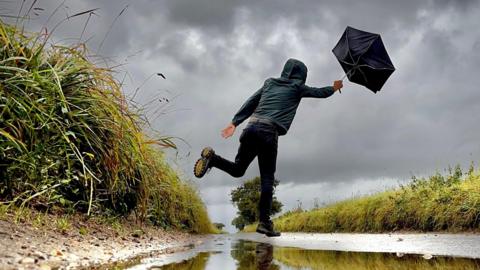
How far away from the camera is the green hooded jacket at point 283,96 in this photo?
21.2 feet

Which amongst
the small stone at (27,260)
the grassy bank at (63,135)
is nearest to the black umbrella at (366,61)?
the grassy bank at (63,135)

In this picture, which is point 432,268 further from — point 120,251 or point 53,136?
point 53,136

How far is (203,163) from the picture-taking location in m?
6.55

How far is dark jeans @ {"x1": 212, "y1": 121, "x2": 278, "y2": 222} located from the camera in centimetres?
629

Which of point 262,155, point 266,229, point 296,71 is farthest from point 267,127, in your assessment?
point 266,229

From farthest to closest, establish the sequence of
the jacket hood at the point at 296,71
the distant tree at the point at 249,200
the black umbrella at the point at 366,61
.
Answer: the distant tree at the point at 249,200
the black umbrella at the point at 366,61
the jacket hood at the point at 296,71

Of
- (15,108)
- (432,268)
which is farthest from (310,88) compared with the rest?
(15,108)

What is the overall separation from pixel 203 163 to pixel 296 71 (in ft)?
6.30

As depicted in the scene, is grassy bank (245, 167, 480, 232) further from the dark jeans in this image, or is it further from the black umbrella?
the dark jeans

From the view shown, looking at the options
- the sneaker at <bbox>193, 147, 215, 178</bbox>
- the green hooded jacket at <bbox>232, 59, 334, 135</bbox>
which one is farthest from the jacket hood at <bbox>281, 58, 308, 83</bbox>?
the sneaker at <bbox>193, 147, 215, 178</bbox>

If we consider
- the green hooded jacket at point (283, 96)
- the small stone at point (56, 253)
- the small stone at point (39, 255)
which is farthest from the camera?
the green hooded jacket at point (283, 96)

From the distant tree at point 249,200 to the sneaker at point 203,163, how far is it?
26.5 m

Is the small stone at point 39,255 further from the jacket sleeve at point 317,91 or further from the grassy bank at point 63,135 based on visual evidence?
the jacket sleeve at point 317,91

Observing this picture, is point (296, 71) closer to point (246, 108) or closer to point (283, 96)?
point (283, 96)
